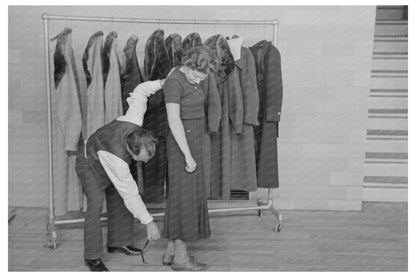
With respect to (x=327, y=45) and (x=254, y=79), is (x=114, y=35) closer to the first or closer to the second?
(x=254, y=79)

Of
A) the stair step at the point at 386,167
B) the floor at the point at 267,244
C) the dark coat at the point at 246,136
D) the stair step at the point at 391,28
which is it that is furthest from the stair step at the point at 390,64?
the dark coat at the point at 246,136

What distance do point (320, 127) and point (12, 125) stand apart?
90.6 inches

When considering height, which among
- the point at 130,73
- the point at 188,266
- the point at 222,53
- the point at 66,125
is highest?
the point at 222,53

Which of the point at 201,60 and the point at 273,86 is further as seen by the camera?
the point at 273,86

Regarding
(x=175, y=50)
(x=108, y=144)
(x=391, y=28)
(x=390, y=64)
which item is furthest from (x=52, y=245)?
(x=391, y=28)

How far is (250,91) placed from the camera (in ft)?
11.1

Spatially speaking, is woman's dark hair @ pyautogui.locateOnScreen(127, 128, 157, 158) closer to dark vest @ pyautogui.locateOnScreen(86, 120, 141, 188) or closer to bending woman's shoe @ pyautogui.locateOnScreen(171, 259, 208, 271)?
dark vest @ pyautogui.locateOnScreen(86, 120, 141, 188)

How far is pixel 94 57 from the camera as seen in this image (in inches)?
127

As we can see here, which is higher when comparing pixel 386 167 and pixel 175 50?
pixel 175 50

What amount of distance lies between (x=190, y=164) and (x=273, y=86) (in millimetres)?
901

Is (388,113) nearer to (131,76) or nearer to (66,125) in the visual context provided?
(131,76)

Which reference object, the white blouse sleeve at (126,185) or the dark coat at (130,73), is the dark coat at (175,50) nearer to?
the dark coat at (130,73)

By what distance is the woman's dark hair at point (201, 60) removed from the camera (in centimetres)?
278

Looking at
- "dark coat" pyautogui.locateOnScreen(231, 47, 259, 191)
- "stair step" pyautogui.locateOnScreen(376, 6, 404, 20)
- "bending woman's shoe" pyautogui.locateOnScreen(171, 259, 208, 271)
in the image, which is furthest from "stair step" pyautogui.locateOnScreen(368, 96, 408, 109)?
"bending woman's shoe" pyautogui.locateOnScreen(171, 259, 208, 271)
